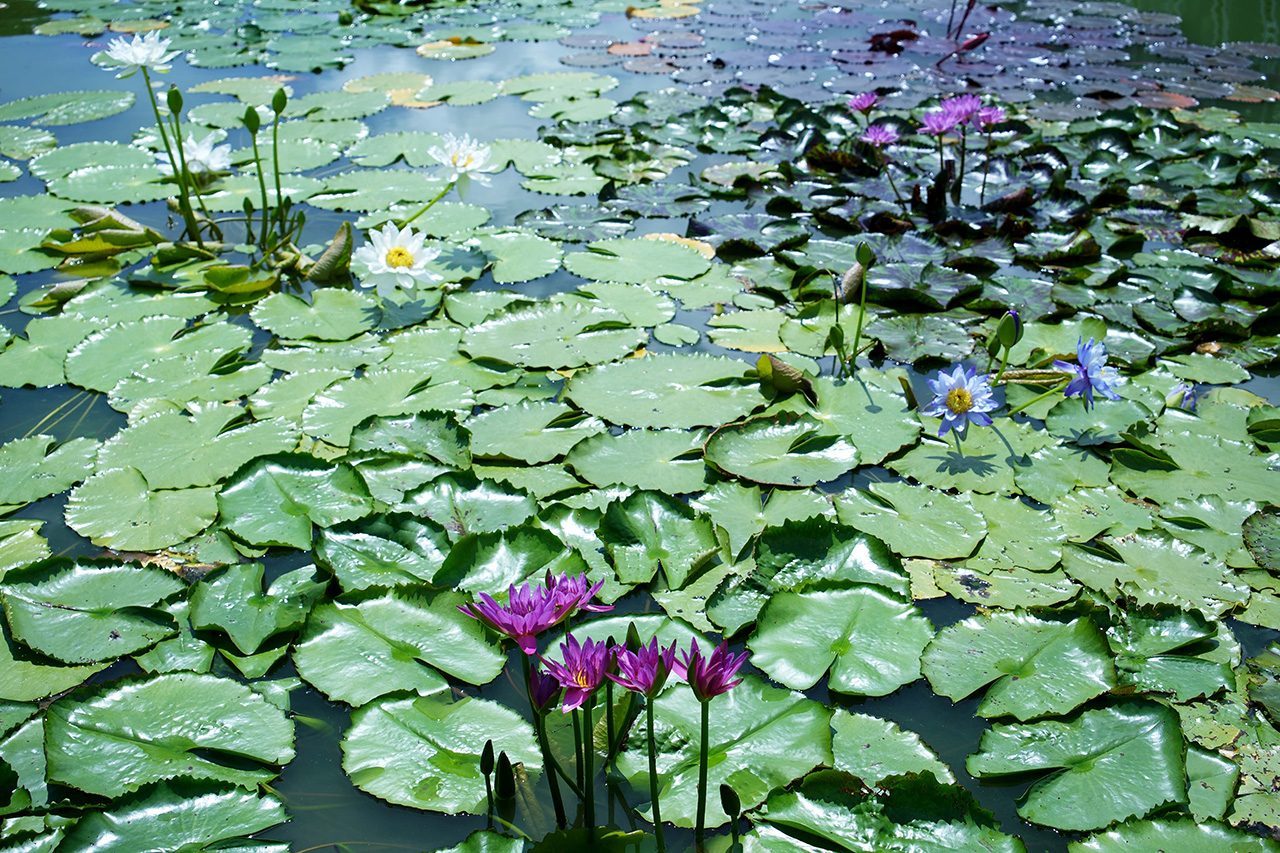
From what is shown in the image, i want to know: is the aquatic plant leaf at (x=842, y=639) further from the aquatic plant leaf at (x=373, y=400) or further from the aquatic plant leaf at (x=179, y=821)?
the aquatic plant leaf at (x=373, y=400)

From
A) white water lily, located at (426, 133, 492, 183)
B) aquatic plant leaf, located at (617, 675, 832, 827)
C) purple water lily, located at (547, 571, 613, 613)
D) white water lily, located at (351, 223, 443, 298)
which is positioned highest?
white water lily, located at (426, 133, 492, 183)

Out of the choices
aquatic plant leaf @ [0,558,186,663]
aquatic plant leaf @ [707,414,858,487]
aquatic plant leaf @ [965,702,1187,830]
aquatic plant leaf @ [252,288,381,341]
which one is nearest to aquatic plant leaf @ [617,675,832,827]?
aquatic plant leaf @ [965,702,1187,830]

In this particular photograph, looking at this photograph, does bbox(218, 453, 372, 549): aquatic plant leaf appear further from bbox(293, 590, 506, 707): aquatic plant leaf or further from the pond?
bbox(293, 590, 506, 707): aquatic plant leaf

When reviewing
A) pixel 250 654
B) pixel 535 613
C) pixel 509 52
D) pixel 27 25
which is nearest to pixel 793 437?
pixel 535 613

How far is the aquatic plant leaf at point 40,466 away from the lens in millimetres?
2123

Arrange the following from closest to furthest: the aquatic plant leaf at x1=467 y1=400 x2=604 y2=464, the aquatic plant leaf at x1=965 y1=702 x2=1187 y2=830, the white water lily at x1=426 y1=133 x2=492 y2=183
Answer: the aquatic plant leaf at x1=965 y1=702 x2=1187 y2=830 < the aquatic plant leaf at x1=467 y1=400 x2=604 y2=464 < the white water lily at x1=426 y1=133 x2=492 y2=183

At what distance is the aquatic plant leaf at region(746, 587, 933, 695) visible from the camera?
1633 mm

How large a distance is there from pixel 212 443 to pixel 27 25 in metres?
7.22

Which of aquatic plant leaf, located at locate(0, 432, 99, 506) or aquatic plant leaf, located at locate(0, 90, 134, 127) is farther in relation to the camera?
aquatic plant leaf, located at locate(0, 90, 134, 127)

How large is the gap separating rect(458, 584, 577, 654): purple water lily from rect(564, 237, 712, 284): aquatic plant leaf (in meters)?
2.21

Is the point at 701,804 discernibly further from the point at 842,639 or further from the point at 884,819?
the point at 842,639

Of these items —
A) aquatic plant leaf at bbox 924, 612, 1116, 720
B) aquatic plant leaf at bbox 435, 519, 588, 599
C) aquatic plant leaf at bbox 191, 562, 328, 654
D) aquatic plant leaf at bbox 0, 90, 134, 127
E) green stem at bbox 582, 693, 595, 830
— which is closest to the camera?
green stem at bbox 582, 693, 595, 830

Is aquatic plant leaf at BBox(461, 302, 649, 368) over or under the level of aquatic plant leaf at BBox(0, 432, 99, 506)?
over

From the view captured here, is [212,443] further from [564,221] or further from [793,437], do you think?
[564,221]
